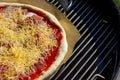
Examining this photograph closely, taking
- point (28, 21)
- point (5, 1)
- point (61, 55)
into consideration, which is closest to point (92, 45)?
point (61, 55)

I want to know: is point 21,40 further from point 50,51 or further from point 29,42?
point 50,51

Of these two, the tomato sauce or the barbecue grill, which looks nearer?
the tomato sauce

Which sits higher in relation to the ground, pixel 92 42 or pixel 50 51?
pixel 92 42

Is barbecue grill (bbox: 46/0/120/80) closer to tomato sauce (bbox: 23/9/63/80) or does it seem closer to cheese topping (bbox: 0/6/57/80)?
tomato sauce (bbox: 23/9/63/80)

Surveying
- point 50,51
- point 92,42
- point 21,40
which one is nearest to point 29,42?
point 21,40

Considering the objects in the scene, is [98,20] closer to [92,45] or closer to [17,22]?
[92,45]

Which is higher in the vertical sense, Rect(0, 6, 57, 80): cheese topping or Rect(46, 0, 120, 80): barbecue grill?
Rect(46, 0, 120, 80): barbecue grill

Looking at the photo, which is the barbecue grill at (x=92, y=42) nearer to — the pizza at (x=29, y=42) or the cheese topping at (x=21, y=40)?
the pizza at (x=29, y=42)

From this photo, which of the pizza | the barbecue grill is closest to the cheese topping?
the pizza
